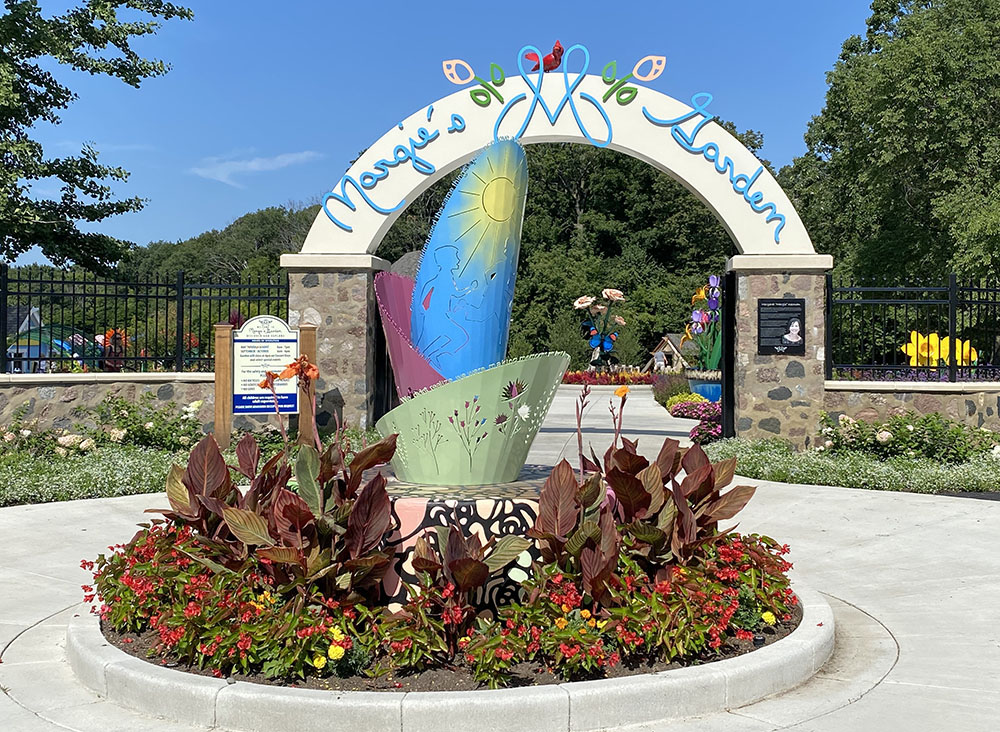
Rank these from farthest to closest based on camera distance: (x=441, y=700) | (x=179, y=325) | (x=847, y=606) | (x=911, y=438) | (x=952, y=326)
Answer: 1. (x=179, y=325)
2. (x=952, y=326)
3. (x=911, y=438)
4. (x=847, y=606)
5. (x=441, y=700)

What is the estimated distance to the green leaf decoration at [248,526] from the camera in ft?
14.4

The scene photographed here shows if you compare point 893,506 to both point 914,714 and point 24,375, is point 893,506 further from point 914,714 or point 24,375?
point 24,375

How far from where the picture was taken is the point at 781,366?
1209 centimetres

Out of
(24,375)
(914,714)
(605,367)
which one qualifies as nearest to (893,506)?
(914,714)

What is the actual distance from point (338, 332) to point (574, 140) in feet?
13.0

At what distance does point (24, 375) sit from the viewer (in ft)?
39.0

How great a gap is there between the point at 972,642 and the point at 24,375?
36.6 ft

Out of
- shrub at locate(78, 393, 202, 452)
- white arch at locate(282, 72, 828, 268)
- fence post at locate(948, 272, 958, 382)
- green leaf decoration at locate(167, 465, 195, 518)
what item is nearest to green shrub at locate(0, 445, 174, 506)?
shrub at locate(78, 393, 202, 452)

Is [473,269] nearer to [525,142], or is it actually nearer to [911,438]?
[525,142]

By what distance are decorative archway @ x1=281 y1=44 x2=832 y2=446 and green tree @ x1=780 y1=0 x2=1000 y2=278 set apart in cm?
1204

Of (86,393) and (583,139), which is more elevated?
(583,139)

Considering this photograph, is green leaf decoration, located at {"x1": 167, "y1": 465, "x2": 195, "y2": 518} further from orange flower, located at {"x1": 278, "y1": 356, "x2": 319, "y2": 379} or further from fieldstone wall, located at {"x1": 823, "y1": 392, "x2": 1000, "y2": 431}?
fieldstone wall, located at {"x1": 823, "y1": 392, "x2": 1000, "y2": 431}

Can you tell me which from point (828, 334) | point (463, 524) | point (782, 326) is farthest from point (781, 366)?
point (463, 524)

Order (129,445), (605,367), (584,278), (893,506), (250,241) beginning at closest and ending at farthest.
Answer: (893,506)
(129,445)
(605,367)
(584,278)
(250,241)
